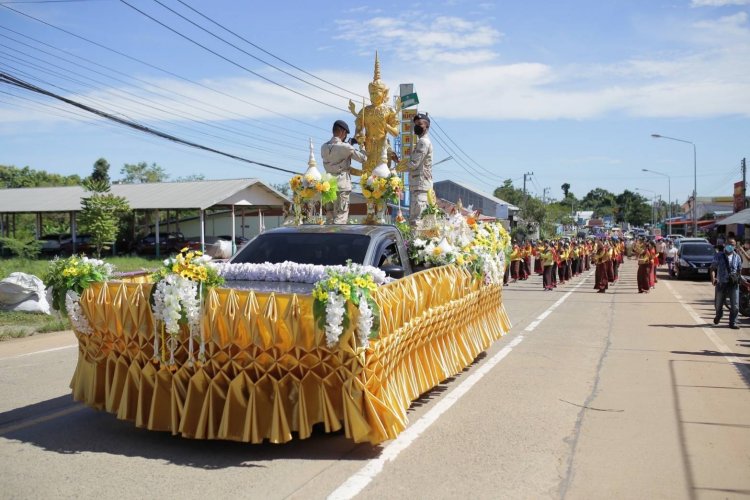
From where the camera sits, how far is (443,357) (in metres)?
7.23

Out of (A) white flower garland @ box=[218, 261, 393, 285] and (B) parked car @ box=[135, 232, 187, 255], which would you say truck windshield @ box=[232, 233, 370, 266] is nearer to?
(A) white flower garland @ box=[218, 261, 393, 285]

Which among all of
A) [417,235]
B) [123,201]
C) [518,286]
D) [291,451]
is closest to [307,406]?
[291,451]

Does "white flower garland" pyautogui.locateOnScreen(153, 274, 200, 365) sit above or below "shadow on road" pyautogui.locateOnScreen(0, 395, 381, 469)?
above

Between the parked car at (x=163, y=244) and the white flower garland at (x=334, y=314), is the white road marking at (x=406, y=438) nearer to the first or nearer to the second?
the white flower garland at (x=334, y=314)

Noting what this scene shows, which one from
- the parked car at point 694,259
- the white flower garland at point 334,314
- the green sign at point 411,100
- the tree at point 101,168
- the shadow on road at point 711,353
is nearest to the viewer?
the white flower garland at point 334,314

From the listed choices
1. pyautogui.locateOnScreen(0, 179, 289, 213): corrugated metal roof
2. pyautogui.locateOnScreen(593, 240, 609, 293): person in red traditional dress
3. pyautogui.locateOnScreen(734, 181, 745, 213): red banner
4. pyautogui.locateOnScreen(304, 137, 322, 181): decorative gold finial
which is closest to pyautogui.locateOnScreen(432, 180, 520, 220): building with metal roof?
pyautogui.locateOnScreen(734, 181, 745, 213): red banner

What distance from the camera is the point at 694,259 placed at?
27.1 meters

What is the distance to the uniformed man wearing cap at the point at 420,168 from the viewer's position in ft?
30.8

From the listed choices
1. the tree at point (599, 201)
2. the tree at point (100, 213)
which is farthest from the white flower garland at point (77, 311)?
the tree at point (599, 201)

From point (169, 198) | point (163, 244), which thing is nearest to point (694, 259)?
point (169, 198)

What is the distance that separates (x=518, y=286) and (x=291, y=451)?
19803 mm

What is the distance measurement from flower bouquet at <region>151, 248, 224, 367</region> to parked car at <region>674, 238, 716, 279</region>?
2560 centimetres

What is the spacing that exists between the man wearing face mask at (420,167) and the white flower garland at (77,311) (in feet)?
15.6

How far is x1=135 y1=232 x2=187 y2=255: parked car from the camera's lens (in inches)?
1559
